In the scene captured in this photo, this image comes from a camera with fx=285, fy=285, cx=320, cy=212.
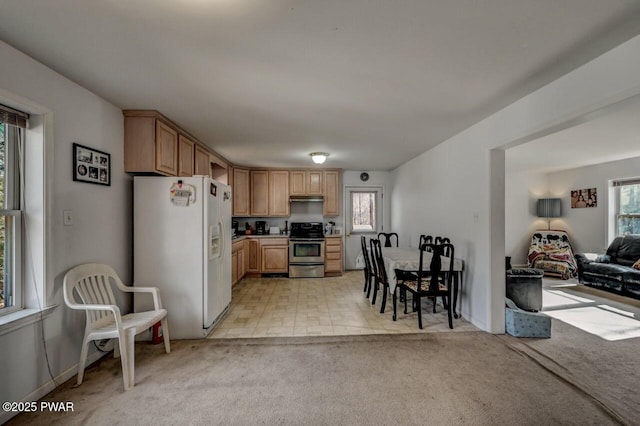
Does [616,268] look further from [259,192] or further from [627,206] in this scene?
[259,192]

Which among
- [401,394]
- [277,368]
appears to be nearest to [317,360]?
[277,368]

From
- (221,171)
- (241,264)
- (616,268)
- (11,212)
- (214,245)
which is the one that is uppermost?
(221,171)

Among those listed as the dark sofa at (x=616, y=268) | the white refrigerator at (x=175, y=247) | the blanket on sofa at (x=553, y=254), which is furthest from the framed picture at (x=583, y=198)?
the white refrigerator at (x=175, y=247)

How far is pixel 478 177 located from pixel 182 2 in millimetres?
3137

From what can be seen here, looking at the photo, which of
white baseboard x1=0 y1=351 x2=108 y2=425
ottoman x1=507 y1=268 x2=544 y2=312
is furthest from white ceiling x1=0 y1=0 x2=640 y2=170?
white baseboard x1=0 y1=351 x2=108 y2=425

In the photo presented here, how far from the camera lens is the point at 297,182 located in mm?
6164

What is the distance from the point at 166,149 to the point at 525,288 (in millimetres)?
4378

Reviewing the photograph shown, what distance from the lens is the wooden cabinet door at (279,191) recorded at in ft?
20.2

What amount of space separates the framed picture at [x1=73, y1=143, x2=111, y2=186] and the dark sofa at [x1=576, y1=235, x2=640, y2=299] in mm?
6957

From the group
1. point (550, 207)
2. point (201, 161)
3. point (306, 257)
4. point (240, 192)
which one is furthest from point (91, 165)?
point (550, 207)

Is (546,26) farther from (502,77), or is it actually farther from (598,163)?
(598,163)

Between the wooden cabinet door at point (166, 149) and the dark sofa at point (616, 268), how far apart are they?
658 cm

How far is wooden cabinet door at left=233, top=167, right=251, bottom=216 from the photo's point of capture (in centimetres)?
593

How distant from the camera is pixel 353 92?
7.93 feet
